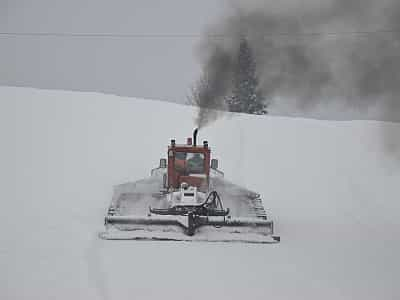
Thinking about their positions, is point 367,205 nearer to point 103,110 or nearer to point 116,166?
point 116,166

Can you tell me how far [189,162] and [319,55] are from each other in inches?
102

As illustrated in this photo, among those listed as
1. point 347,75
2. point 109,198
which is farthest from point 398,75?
point 109,198

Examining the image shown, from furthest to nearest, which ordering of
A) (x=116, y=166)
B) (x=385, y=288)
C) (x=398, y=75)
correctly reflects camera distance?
(x=116, y=166) < (x=398, y=75) < (x=385, y=288)

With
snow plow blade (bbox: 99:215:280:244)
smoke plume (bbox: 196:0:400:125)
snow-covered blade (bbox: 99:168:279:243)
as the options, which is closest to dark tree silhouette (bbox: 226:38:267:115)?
smoke plume (bbox: 196:0:400:125)

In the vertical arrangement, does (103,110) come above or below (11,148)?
above

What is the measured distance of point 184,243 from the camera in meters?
6.67

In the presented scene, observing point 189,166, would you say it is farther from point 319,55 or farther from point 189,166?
point 319,55

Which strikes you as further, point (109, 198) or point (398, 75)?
point (109, 198)

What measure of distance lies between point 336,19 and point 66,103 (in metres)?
10.3

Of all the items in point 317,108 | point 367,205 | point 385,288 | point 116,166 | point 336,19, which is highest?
point 336,19

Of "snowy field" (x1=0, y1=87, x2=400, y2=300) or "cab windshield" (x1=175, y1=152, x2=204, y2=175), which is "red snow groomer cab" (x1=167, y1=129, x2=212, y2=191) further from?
"snowy field" (x1=0, y1=87, x2=400, y2=300)

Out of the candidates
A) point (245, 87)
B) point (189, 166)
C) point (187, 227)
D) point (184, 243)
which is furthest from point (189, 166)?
point (245, 87)

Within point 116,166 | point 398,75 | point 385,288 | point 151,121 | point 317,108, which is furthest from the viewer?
point 151,121

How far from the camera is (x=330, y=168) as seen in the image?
11.5m
